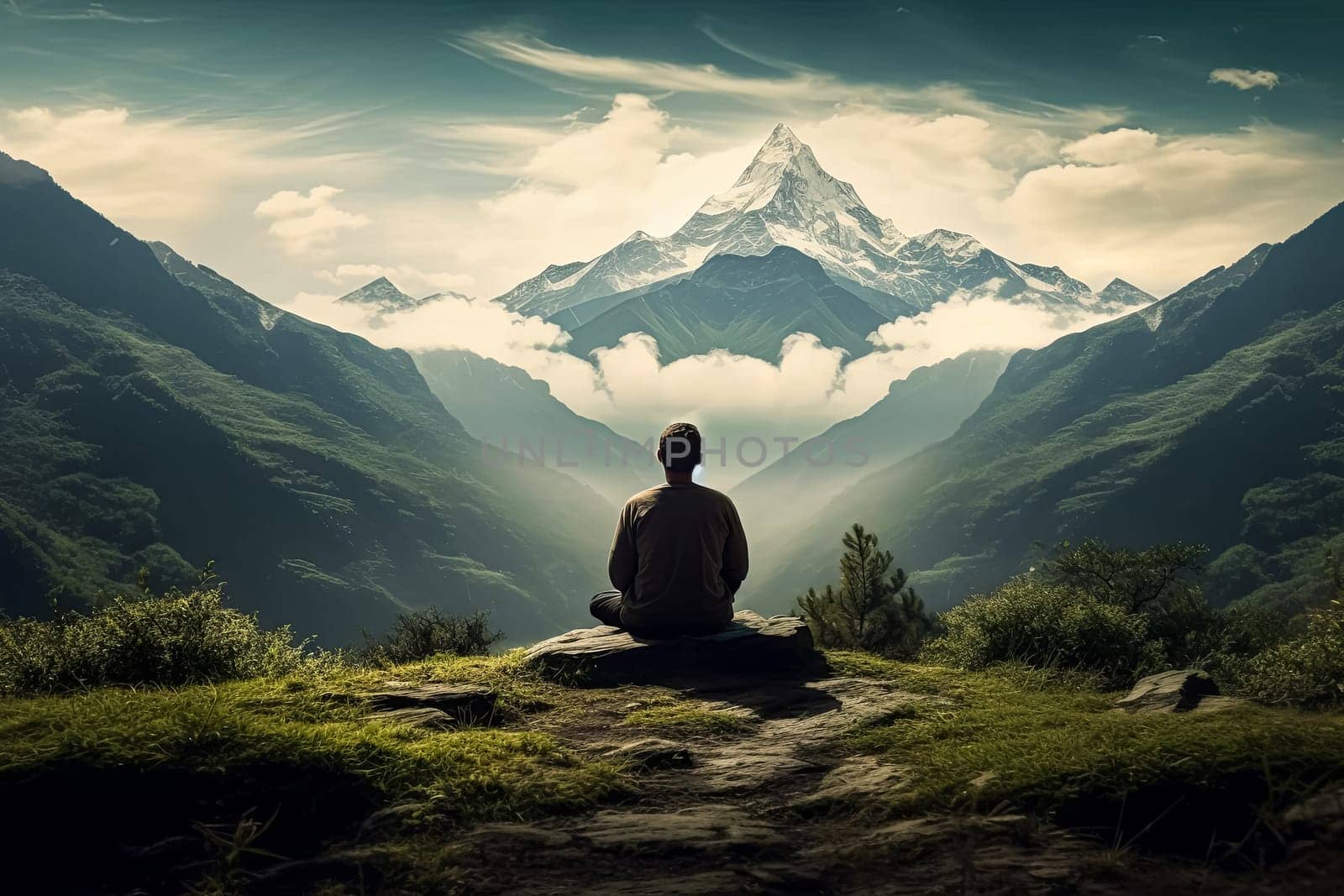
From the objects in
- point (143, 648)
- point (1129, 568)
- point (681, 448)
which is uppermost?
point (681, 448)

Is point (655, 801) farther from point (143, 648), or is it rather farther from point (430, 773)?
point (143, 648)

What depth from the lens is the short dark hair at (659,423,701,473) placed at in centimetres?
1190

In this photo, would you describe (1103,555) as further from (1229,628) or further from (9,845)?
(9,845)

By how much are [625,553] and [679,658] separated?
1.49 meters

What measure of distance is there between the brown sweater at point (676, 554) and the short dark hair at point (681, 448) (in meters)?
0.25

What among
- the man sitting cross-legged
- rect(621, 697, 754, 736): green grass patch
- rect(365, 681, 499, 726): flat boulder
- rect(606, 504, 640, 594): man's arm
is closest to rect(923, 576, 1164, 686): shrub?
the man sitting cross-legged

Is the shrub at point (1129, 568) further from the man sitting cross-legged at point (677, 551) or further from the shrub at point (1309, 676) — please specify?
the man sitting cross-legged at point (677, 551)

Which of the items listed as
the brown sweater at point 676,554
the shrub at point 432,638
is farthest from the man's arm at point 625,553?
the shrub at point 432,638

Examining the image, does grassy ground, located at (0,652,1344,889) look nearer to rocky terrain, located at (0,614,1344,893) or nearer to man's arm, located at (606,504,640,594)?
rocky terrain, located at (0,614,1344,893)

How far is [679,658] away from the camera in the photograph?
38.3ft

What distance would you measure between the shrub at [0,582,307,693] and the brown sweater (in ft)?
13.8

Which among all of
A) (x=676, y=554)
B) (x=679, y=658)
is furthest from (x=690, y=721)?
(x=676, y=554)

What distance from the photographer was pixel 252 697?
816 centimetres

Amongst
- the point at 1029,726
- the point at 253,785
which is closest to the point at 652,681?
the point at 1029,726
